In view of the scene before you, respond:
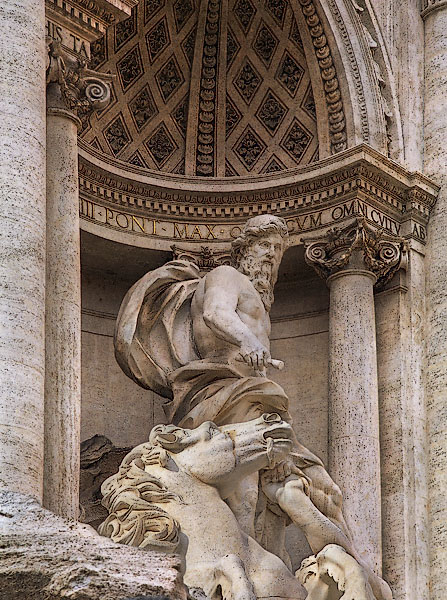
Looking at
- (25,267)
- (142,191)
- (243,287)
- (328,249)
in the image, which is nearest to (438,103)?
(328,249)

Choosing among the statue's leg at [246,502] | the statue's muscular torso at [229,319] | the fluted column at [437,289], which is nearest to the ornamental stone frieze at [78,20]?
the statue's muscular torso at [229,319]

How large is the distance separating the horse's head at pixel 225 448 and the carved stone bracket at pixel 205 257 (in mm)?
4116

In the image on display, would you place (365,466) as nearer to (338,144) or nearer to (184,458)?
(338,144)

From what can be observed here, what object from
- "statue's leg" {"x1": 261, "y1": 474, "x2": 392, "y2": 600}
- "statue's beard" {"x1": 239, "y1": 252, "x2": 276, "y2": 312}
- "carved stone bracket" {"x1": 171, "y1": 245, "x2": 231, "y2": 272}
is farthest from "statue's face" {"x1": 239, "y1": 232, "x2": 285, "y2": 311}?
"carved stone bracket" {"x1": 171, "y1": 245, "x2": 231, "y2": 272}

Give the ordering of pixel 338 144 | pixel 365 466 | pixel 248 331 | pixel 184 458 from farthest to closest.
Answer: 1. pixel 338 144
2. pixel 365 466
3. pixel 248 331
4. pixel 184 458

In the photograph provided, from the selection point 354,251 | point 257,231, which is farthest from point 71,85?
point 354,251

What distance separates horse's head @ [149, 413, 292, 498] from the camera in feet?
31.6

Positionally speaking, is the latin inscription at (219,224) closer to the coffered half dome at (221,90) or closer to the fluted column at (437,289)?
the fluted column at (437,289)

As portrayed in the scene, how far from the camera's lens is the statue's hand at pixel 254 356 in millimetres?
11156

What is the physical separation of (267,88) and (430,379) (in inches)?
112

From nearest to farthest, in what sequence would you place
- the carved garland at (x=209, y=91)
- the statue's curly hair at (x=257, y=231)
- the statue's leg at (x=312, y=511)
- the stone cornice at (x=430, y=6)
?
the statue's leg at (x=312, y=511) < the statue's curly hair at (x=257, y=231) < the carved garland at (x=209, y=91) < the stone cornice at (x=430, y=6)

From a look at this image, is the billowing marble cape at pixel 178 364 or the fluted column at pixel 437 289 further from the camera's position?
the fluted column at pixel 437 289

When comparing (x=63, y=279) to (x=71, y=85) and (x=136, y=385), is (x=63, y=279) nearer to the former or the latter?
(x=71, y=85)

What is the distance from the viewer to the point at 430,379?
13.9m
